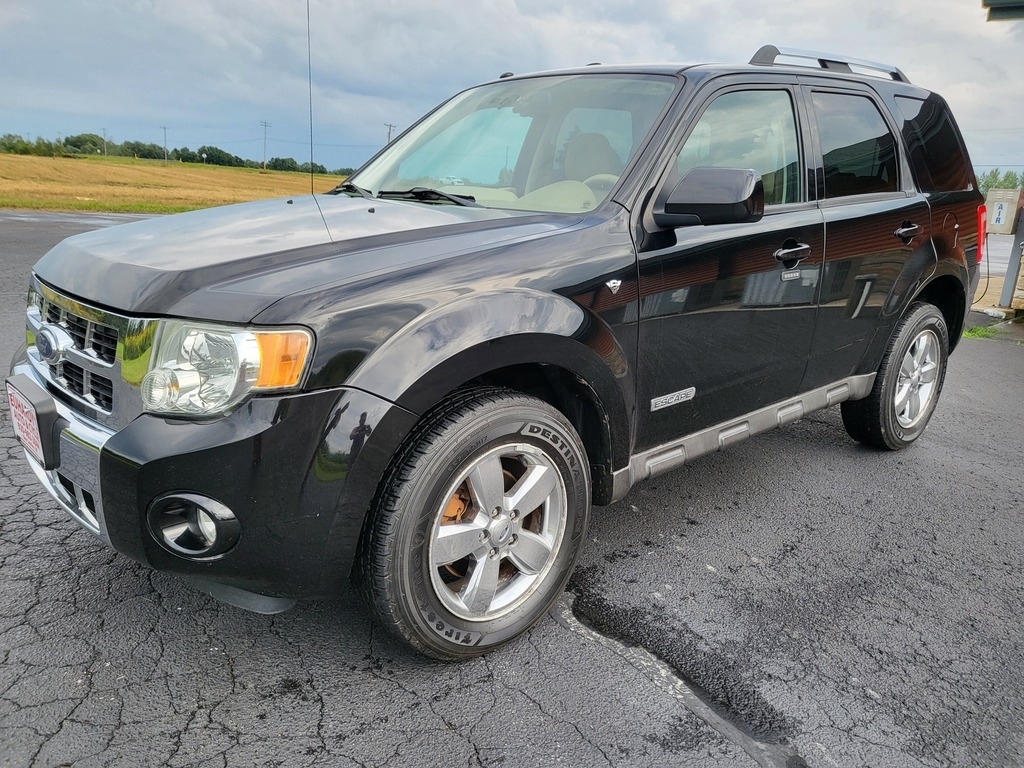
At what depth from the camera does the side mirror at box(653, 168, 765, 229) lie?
245cm

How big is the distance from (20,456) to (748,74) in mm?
3704

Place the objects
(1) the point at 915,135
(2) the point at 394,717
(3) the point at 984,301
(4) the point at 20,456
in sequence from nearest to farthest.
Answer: (2) the point at 394,717
(4) the point at 20,456
(1) the point at 915,135
(3) the point at 984,301

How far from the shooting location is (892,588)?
2.92 meters

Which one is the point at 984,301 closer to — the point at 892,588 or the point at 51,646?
the point at 892,588

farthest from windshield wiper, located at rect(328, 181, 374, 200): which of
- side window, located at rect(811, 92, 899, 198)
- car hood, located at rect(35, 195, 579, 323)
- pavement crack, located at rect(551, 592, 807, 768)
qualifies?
side window, located at rect(811, 92, 899, 198)

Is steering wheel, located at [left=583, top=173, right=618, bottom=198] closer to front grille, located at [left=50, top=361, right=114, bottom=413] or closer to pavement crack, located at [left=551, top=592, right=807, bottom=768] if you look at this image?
pavement crack, located at [left=551, top=592, right=807, bottom=768]

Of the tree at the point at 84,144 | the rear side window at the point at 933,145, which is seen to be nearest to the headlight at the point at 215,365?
the rear side window at the point at 933,145

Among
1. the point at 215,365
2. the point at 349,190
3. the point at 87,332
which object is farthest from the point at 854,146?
the point at 87,332

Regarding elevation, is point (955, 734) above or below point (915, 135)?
below

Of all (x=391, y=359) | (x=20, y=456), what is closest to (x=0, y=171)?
(x=20, y=456)

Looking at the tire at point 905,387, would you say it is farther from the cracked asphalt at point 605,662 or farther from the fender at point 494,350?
the fender at point 494,350

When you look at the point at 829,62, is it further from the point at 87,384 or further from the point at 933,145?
the point at 87,384

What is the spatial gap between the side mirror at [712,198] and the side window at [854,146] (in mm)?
1075

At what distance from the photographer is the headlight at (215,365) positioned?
185 centimetres
